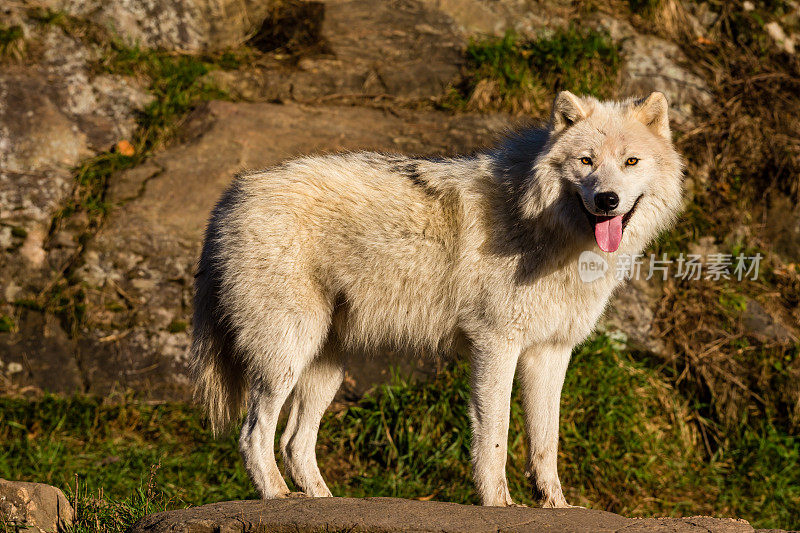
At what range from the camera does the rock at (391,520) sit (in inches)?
129

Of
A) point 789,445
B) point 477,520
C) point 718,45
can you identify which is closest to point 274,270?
point 477,520

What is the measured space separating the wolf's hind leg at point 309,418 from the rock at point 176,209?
68.9 inches

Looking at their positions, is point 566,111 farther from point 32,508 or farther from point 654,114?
point 32,508

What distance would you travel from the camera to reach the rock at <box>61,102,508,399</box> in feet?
20.8

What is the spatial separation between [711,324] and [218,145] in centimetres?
459

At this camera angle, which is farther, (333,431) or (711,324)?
(711,324)

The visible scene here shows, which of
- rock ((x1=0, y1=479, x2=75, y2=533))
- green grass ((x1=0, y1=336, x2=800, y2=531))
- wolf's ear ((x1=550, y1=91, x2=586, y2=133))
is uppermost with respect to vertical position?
wolf's ear ((x1=550, y1=91, x2=586, y2=133))

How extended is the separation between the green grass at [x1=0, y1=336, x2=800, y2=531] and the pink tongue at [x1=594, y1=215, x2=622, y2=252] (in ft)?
7.19

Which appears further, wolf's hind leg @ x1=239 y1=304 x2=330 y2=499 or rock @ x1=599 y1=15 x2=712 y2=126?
rock @ x1=599 y1=15 x2=712 y2=126

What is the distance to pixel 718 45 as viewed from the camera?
28.1ft

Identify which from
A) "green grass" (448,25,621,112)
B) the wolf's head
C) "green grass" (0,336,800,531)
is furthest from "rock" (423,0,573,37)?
the wolf's head

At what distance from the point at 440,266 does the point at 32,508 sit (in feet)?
7.73

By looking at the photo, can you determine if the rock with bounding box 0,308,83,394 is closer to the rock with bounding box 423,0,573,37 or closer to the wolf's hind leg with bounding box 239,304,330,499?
the wolf's hind leg with bounding box 239,304,330,499

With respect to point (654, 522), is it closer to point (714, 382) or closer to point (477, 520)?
point (477, 520)
